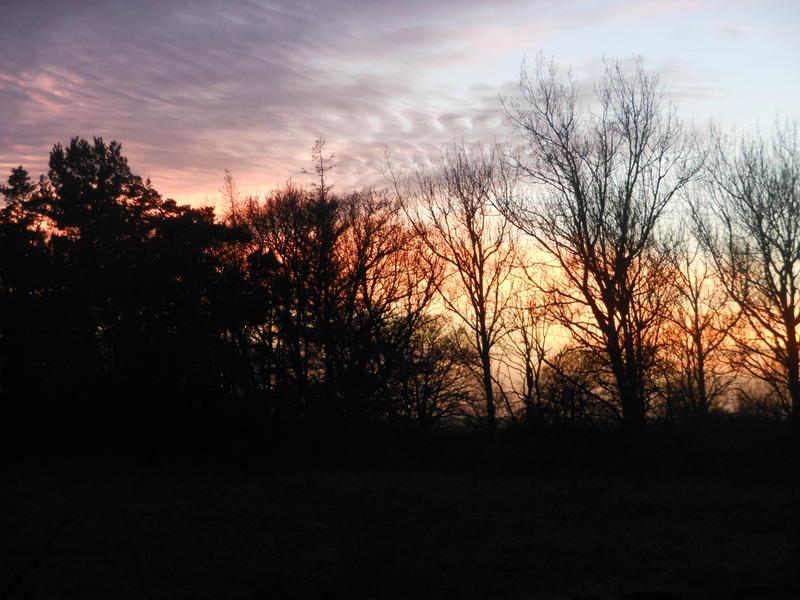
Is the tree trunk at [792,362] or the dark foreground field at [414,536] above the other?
the tree trunk at [792,362]

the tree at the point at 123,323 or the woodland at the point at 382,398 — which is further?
the tree at the point at 123,323

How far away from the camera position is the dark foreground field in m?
8.49

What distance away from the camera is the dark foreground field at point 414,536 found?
27.9ft

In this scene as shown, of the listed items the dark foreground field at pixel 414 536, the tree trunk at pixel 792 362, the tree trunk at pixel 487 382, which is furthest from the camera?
the tree trunk at pixel 487 382

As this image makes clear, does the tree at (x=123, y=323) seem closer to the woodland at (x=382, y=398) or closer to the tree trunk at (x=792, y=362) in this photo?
the woodland at (x=382, y=398)

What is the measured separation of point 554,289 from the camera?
26.4 m

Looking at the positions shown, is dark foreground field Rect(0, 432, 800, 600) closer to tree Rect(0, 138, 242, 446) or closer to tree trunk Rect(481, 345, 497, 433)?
tree Rect(0, 138, 242, 446)

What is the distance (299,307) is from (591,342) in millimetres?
11788

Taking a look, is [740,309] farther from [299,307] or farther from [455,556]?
[455,556]

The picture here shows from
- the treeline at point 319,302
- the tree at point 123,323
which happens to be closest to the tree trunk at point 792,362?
the treeline at point 319,302

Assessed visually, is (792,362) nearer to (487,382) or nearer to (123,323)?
(487,382)

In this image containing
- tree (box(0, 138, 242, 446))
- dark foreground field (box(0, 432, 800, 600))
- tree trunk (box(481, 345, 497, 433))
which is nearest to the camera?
dark foreground field (box(0, 432, 800, 600))

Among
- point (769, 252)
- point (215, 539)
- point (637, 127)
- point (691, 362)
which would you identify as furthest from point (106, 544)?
point (691, 362)

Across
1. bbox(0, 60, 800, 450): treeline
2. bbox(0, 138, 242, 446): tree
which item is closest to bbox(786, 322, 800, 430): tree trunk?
bbox(0, 60, 800, 450): treeline
